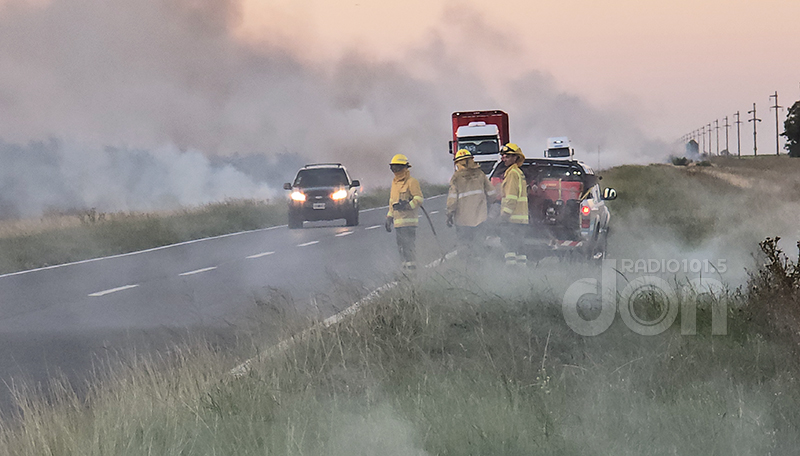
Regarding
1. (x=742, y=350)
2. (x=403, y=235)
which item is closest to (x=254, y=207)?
(x=403, y=235)

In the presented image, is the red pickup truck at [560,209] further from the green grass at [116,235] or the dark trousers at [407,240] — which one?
the green grass at [116,235]

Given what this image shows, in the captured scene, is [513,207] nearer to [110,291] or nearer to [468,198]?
[468,198]

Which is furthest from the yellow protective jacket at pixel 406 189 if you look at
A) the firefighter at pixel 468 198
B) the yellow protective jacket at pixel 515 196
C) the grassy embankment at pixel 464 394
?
the grassy embankment at pixel 464 394

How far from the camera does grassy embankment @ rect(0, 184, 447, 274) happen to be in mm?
22047

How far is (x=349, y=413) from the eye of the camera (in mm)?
6074

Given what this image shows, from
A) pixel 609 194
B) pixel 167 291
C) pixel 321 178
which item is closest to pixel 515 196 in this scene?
pixel 609 194

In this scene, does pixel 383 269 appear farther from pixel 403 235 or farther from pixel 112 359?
pixel 112 359

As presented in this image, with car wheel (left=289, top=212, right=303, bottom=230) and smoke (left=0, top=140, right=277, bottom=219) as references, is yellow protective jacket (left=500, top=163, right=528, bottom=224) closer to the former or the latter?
car wheel (left=289, top=212, right=303, bottom=230)

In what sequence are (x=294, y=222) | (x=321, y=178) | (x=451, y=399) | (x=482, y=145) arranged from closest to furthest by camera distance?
1. (x=451, y=399)
2. (x=321, y=178)
3. (x=294, y=222)
4. (x=482, y=145)

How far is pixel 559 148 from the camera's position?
7112 centimetres

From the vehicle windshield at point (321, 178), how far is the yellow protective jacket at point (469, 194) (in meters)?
14.7

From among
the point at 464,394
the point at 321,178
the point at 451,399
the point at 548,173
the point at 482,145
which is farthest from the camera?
the point at 482,145

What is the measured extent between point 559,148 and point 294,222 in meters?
45.4

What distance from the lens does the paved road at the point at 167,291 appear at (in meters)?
10.2
